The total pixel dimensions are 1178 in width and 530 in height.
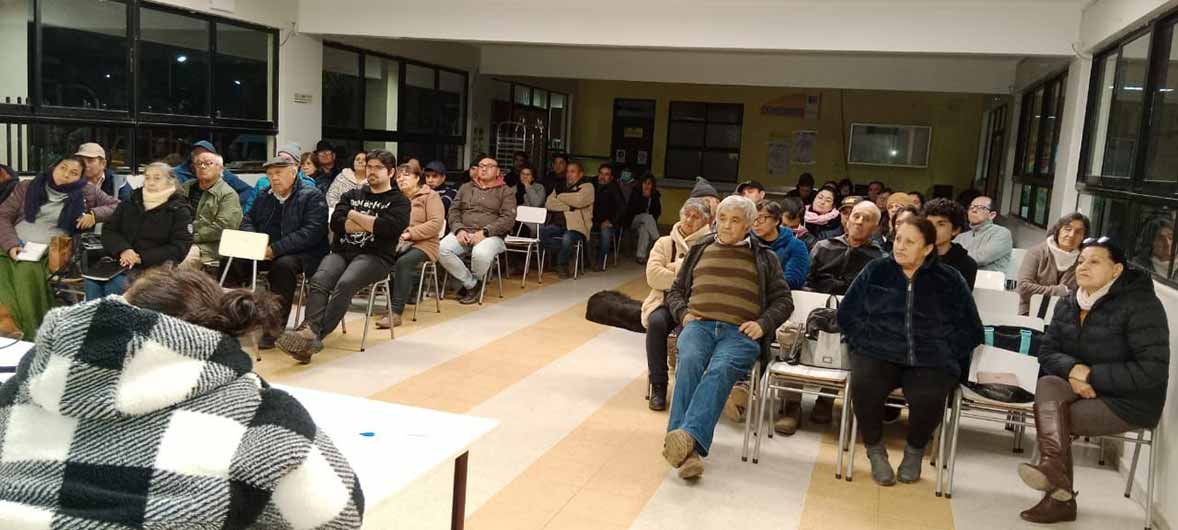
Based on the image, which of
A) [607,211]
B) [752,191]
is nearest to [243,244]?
[752,191]

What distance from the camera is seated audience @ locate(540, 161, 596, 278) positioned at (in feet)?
31.9

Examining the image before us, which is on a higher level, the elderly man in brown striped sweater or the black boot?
the elderly man in brown striped sweater

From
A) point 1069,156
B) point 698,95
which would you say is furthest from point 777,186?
point 1069,156

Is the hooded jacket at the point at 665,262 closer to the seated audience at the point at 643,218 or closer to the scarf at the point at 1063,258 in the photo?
the scarf at the point at 1063,258

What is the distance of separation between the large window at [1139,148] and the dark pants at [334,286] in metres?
4.43

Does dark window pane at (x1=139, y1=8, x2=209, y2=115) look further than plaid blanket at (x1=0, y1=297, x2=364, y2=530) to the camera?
Yes

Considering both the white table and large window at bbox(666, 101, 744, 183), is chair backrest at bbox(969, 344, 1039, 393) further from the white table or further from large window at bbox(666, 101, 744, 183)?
large window at bbox(666, 101, 744, 183)

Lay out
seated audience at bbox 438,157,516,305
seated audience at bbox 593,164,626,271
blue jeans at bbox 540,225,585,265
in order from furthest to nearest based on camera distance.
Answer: seated audience at bbox 593,164,626,271
blue jeans at bbox 540,225,585,265
seated audience at bbox 438,157,516,305

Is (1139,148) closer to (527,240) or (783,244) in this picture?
(783,244)

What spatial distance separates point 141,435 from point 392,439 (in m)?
0.83

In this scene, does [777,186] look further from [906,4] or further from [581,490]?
[581,490]

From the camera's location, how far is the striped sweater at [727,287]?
4.46 metres

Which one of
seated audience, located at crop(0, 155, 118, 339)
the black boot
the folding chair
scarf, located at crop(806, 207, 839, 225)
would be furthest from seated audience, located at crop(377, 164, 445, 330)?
scarf, located at crop(806, 207, 839, 225)

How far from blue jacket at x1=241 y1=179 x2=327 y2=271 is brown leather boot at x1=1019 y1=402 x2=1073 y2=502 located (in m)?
4.36
